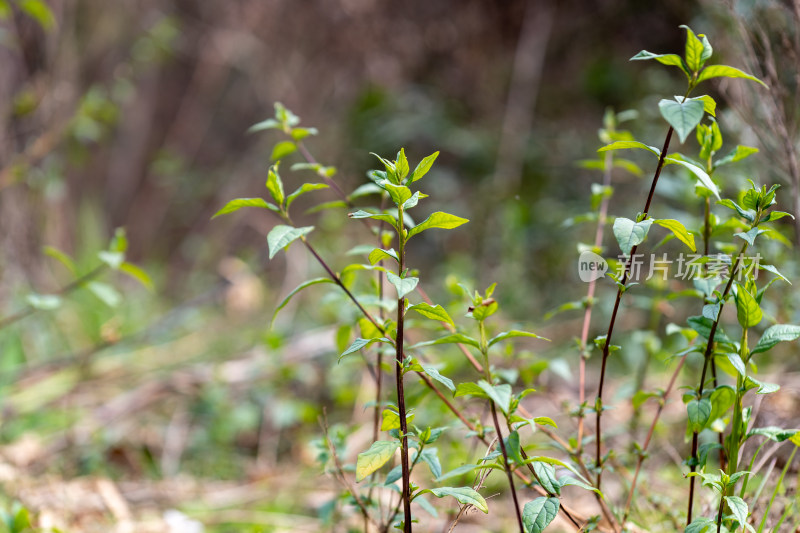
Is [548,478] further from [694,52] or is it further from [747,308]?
[694,52]

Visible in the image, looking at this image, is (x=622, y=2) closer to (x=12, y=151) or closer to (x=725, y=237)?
(x=725, y=237)

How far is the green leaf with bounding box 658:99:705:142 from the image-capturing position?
623mm

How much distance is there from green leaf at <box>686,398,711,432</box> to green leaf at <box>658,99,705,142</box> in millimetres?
332

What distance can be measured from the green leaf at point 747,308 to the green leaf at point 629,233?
162 millimetres

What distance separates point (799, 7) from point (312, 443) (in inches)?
48.2

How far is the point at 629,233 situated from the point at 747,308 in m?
0.21

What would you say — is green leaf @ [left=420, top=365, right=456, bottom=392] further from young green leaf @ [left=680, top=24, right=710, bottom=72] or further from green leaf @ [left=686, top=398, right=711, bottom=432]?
young green leaf @ [left=680, top=24, right=710, bottom=72]

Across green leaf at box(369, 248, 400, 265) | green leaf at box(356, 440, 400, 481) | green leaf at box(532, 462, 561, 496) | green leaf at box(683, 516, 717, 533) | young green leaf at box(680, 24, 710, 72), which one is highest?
young green leaf at box(680, 24, 710, 72)

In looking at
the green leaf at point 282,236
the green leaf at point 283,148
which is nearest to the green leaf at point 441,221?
the green leaf at point 282,236

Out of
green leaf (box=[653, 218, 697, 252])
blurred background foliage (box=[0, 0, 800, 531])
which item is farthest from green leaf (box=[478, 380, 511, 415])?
blurred background foliage (box=[0, 0, 800, 531])

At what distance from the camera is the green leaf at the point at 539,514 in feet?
2.22

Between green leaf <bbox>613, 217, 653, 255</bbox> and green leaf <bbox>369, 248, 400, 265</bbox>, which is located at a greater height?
green leaf <bbox>369, 248, 400, 265</bbox>

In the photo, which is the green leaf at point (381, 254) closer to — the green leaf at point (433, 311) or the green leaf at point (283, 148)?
the green leaf at point (433, 311)

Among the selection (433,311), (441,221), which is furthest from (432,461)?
(441,221)
